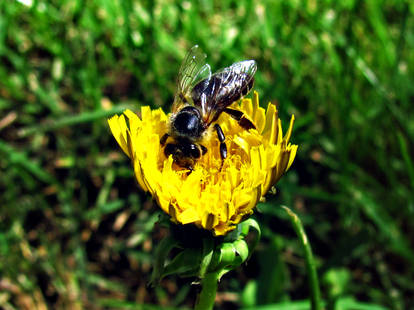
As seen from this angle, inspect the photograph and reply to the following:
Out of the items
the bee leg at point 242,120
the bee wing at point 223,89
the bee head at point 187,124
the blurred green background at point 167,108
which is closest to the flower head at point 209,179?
the bee leg at point 242,120

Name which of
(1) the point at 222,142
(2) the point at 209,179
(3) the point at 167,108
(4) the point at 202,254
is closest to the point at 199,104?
(1) the point at 222,142

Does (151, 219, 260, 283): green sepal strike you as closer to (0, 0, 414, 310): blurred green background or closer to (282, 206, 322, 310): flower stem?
(282, 206, 322, 310): flower stem

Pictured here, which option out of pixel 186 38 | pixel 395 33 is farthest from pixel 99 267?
pixel 395 33

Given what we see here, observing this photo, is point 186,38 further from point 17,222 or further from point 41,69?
point 17,222

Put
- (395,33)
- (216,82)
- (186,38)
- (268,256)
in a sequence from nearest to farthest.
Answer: (216,82) → (268,256) → (186,38) → (395,33)

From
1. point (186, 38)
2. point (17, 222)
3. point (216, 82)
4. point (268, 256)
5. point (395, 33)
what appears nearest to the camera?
point (216, 82)

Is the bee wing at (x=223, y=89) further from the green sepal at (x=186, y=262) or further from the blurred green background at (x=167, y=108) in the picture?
the blurred green background at (x=167, y=108)

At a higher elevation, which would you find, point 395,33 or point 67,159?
point 395,33

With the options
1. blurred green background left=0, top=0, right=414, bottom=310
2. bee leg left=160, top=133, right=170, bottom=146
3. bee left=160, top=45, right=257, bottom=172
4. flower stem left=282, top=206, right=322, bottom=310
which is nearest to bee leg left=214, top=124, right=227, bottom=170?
bee left=160, top=45, right=257, bottom=172
